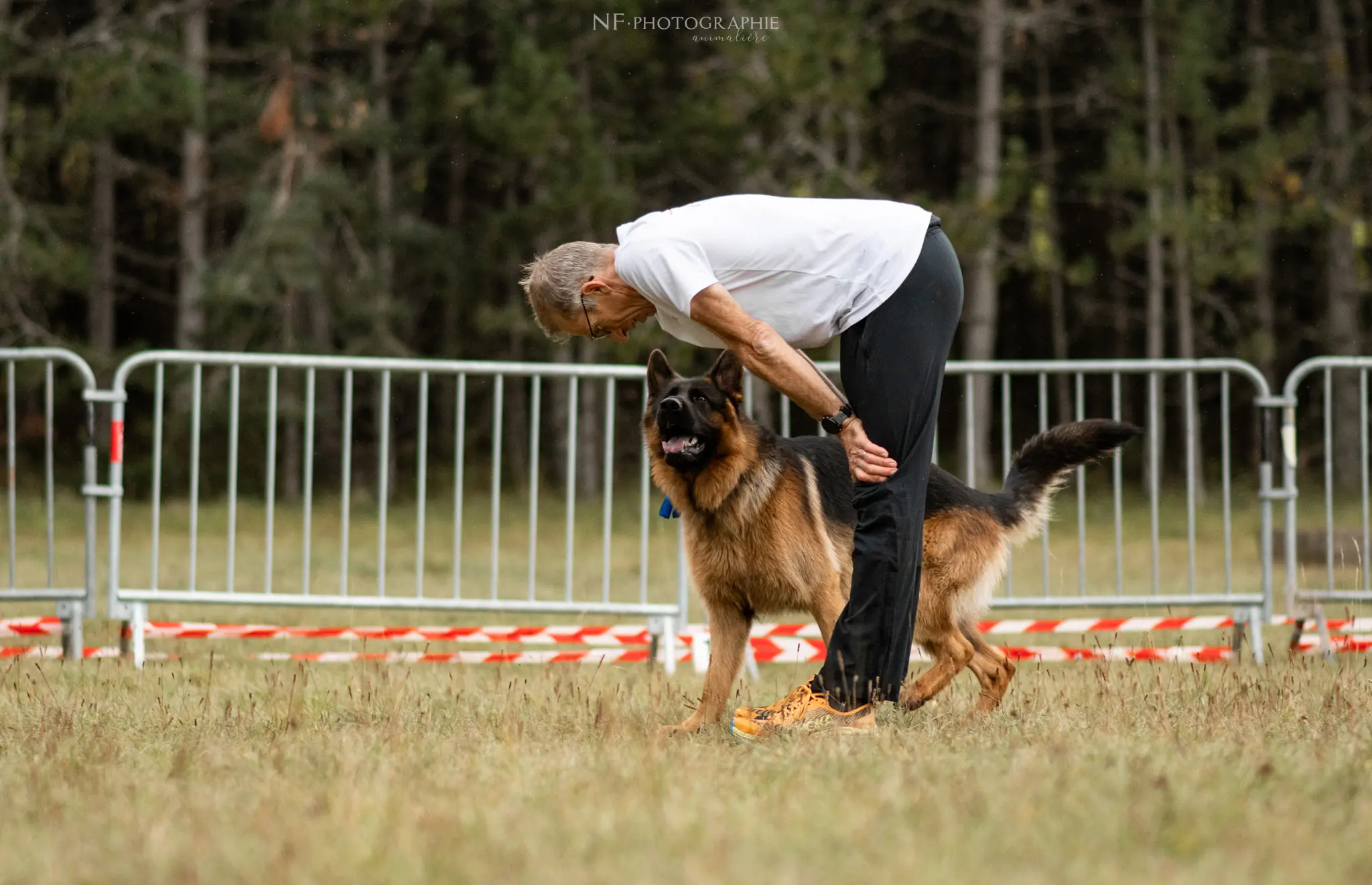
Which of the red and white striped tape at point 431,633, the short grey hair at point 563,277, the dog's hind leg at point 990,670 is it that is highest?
the short grey hair at point 563,277

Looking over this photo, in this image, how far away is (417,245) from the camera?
21484 millimetres

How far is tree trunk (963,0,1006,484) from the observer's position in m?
17.8

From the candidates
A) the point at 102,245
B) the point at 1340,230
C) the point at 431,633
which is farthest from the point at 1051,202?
the point at 431,633

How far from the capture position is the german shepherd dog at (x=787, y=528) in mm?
4871

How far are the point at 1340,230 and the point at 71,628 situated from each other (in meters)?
18.9

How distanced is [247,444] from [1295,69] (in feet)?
51.7

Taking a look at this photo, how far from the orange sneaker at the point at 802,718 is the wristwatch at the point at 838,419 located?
0.78 meters

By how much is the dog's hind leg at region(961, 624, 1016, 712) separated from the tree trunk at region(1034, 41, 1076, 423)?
1717 cm

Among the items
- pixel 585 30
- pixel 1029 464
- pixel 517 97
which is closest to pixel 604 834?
pixel 1029 464

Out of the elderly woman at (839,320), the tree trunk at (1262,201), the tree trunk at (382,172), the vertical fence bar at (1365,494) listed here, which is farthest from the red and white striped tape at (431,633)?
the tree trunk at (1262,201)

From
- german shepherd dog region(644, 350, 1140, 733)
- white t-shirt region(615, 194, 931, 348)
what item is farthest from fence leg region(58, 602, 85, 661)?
white t-shirt region(615, 194, 931, 348)

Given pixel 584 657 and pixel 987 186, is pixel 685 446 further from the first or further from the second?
pixel 987 186

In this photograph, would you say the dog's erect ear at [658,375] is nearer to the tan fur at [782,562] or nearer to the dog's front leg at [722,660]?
the tan fur at [782,562]

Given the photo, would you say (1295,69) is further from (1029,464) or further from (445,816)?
(445,816)
